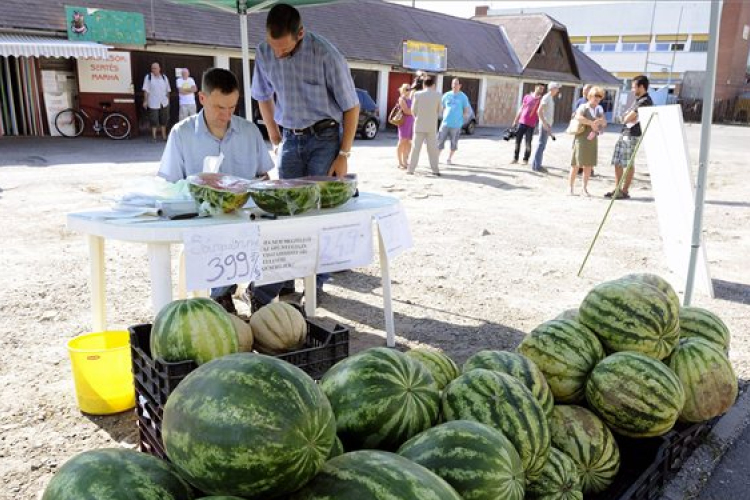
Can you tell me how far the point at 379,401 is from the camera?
1787 millimetres

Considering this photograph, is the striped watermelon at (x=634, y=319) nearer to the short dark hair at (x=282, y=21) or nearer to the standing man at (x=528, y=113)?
the short dark hair at (x=282, y=21)

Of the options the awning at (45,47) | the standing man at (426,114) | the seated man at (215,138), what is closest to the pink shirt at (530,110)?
the standing man at (426,114)

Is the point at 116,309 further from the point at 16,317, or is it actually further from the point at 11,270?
the point at 11,270

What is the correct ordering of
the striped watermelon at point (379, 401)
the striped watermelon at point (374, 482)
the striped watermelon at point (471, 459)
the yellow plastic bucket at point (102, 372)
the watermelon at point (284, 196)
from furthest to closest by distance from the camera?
the watermelon at point (284, 196) → the yellow plastic bucket at point (102, 372) → the striped watermelon at point (379, 401) → the striped watermelon at point (471, 459) → the striped watermelon at point (374, 482)

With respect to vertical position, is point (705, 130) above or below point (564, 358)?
above

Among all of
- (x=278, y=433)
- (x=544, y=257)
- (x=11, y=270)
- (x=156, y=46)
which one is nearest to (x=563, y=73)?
(x=156, y=46)

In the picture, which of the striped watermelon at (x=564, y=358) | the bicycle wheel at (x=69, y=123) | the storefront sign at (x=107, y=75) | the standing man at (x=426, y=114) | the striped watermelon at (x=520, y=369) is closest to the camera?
the striped watermelon at (x=520, y=369)

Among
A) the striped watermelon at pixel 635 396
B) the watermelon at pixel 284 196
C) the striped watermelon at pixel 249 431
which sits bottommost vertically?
the striped watermelon at pixel 635 396

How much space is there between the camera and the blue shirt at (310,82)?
14.8ft

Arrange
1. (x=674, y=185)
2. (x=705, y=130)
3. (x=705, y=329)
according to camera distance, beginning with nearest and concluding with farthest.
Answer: (x=705, y=329) < (x=705, y=130) < (x=674, y=185)

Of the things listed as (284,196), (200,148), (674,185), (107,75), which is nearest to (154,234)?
(284,196)

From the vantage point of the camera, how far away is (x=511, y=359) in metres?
2.27

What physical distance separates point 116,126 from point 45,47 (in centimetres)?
298

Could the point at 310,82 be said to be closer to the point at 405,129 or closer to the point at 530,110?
the point at 405,129
